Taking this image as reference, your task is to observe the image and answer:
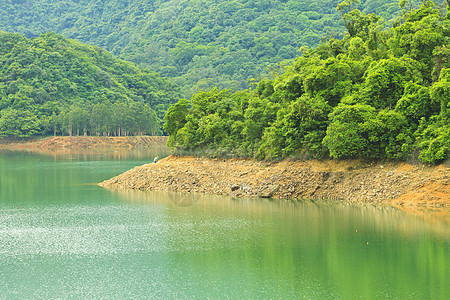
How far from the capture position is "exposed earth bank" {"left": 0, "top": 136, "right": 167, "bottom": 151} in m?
130

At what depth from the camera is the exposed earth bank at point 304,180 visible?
125 feet

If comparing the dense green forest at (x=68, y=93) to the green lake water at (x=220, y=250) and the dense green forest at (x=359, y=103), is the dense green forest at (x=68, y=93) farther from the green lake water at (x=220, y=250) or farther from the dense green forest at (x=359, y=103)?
the green lake water at (x=220, y=250)

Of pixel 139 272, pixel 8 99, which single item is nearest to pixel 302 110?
pixel 139 272

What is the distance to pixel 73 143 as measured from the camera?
426 ft

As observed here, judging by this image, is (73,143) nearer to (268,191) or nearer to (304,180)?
(268,191)

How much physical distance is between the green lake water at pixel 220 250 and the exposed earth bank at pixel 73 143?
87.7 meters

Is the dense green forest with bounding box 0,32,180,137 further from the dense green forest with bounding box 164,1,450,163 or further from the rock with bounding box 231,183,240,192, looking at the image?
the rock with bounding box 231,183,240,192

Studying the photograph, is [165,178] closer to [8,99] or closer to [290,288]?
[290,288]

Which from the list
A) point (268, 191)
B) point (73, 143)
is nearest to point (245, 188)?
point (268, 191)

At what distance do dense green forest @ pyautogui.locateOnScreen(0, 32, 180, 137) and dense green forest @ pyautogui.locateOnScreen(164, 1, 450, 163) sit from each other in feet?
278

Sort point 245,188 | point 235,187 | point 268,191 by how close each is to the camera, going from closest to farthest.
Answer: point 268,191, point 245,188, point 235,187

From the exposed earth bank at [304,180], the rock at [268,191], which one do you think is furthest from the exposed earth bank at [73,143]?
the rock at [268,191]

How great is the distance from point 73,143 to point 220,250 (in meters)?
109

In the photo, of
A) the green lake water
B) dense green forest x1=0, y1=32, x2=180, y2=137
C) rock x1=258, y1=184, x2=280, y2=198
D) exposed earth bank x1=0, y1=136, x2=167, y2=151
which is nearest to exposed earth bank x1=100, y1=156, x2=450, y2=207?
rock x1=258, y1=184, x2=280, y2=198
